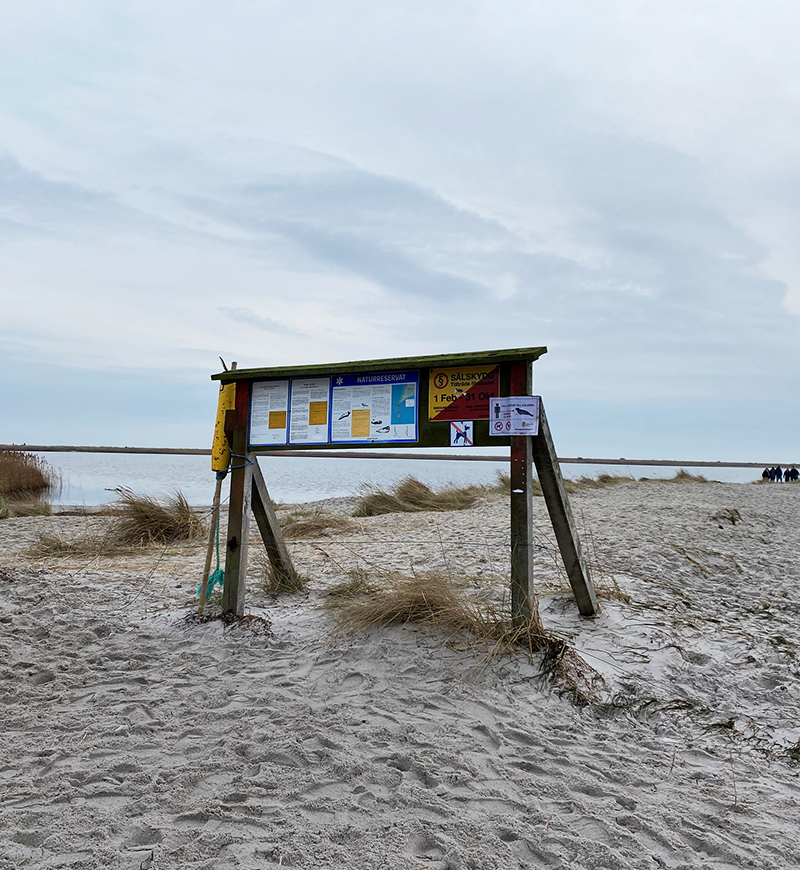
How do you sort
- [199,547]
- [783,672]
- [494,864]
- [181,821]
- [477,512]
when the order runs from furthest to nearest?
[477,512]
[199,547]
[783,672]
[181,821]
[494,864]

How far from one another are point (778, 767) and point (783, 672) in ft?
3.46

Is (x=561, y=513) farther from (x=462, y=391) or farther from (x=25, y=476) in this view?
(x=25, y=476)

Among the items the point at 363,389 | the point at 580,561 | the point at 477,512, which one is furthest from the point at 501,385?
the point at 477,512

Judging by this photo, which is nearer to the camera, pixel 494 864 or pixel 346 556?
pixel 494 864

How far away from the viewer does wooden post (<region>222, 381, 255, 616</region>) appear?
430 centimetres

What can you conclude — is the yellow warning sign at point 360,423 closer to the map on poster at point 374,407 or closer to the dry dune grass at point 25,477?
the map on poster at point 374,407

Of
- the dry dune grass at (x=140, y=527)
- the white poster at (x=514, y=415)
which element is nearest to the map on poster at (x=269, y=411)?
the white poster at (x=514, y=415)

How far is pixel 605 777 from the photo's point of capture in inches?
101

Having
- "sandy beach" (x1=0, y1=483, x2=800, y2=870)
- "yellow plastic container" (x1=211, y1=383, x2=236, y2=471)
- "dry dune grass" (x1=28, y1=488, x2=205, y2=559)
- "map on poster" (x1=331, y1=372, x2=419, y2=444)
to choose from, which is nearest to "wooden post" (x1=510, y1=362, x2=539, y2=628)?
"sandy beach" (x1=0, y1=483, x2=800, y2=870)

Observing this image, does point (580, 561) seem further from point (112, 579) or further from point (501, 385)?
point (112, 579)

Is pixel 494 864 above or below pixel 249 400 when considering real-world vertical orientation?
below

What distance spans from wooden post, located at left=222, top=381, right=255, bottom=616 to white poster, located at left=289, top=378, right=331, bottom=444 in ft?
1.12

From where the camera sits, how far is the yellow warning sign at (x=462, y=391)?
377 centimetres

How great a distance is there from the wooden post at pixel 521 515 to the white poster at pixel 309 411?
3.77 feet
